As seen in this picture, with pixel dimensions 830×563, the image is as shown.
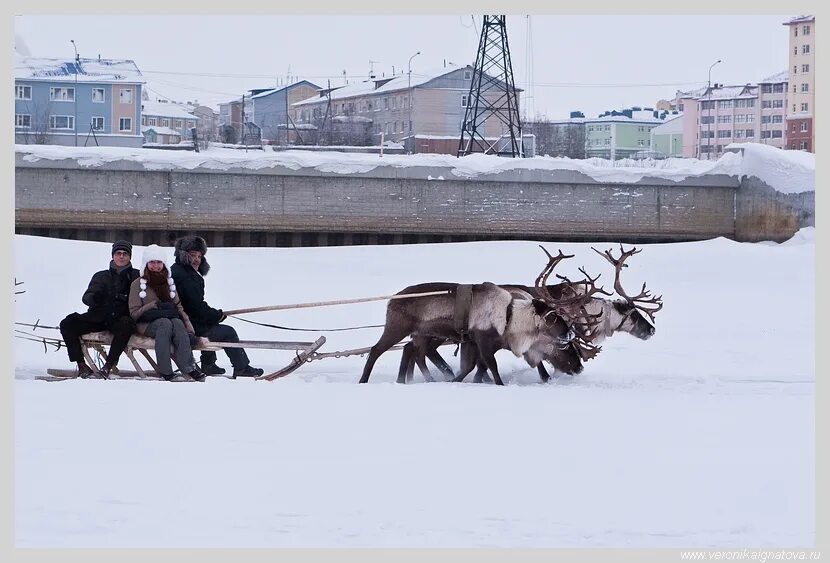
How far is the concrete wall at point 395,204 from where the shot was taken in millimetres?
26219

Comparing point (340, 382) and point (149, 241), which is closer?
point (340, 382)

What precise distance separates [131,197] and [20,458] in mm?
19449

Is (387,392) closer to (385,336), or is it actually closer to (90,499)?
(385,336)

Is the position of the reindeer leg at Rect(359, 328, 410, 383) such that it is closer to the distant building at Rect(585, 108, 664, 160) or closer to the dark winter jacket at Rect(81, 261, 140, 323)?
the dark winter jacket at Rect(81, 261, 140, 323)

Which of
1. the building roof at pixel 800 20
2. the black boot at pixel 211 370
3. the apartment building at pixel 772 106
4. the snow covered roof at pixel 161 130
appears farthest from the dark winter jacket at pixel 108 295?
the apartment building at pixel 772 106

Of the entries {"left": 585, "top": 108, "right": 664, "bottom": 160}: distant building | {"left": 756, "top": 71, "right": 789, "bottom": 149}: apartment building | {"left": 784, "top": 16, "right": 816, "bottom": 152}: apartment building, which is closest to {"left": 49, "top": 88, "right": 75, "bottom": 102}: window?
{"left": 784, "top": 16, "right": 816, "bottom": 152}: apartment building

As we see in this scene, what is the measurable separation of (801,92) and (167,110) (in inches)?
1897

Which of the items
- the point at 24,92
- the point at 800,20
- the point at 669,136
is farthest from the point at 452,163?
the point at 669,136

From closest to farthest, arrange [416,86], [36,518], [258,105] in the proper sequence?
1. [36,518]
2. [416,86]
3. [258,105]

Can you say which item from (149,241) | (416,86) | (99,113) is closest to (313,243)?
(149,241)

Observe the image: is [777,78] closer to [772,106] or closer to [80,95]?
[772,106]

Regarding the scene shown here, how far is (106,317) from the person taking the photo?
10.8 m

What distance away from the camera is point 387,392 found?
10.6 meters

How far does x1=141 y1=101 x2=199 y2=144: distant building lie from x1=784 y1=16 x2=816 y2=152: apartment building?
42.7 metres
